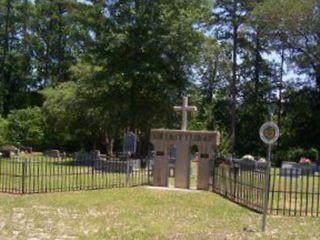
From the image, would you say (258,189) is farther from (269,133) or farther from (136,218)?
(136,218)

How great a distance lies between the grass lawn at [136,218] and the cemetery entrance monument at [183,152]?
139cm

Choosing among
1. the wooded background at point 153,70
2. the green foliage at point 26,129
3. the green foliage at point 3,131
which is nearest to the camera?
the wooded background at point 153,70

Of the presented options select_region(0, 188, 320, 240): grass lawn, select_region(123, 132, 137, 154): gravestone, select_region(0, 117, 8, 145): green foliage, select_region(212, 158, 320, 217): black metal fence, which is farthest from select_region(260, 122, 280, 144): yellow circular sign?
select_region(0, 117, 8, 145): green foliage

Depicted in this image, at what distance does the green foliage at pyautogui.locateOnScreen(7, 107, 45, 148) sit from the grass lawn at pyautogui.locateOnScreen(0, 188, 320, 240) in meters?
39.3

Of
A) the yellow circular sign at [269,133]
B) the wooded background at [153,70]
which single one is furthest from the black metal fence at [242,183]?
the wooded background at [153,70]

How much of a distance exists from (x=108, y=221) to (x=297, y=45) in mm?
40201

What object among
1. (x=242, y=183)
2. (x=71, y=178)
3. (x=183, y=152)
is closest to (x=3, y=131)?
(x=71, y=178)

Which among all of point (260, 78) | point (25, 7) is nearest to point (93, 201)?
point (260, 78)

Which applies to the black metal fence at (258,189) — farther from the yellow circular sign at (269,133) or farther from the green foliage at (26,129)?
the green foliage at (26,129)

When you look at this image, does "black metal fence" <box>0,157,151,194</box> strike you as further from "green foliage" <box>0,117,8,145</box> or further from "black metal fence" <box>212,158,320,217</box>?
"green foliage" <box>0,117,8,145</box>

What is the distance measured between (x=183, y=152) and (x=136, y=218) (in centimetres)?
610

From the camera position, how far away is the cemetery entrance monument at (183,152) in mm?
19281

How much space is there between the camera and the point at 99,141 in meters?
54.7

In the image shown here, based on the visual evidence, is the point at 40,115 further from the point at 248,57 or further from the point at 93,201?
the point at 93,201
